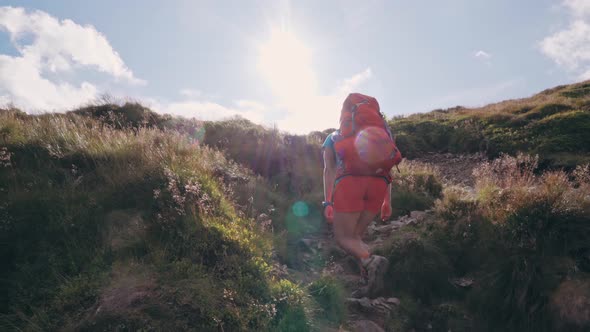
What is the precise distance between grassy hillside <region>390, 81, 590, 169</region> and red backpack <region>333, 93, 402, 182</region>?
9549mm

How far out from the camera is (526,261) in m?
4.21

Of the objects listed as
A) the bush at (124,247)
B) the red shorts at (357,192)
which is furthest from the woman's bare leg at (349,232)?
the bush at (124,247)

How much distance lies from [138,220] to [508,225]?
5221 millimetres

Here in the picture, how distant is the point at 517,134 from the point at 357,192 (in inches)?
528

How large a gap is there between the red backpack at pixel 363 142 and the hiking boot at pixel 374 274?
129cm

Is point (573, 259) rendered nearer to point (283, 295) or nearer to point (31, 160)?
point (283, 295)

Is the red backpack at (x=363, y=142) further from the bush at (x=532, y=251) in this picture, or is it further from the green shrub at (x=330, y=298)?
the bush at (x=532, y=251)

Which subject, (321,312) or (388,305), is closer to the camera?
(321,312)

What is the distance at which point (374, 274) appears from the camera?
15.0 feet

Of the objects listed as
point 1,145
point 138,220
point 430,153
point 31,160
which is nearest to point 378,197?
point 138,220

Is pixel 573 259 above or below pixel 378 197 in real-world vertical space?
below

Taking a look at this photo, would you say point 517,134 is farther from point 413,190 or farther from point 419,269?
point 419,269

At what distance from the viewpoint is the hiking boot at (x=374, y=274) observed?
14.9 feet

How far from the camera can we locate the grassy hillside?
37.9ft
